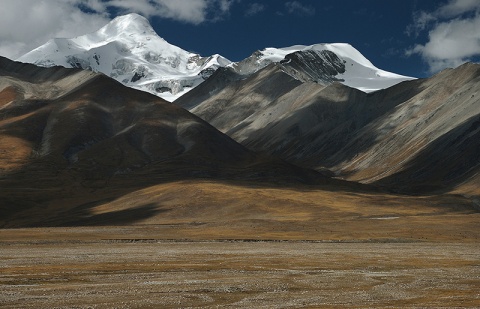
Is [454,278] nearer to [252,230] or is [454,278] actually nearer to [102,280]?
[102,280]

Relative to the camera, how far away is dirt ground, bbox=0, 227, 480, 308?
3591 centimetres

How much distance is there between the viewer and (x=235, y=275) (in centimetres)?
4931

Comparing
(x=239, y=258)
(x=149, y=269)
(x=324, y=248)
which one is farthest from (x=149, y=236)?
(x=149, y=269)

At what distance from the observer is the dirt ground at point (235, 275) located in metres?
35.9

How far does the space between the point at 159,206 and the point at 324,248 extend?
6967 cm

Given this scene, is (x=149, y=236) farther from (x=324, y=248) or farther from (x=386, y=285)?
(x=386, y=285)

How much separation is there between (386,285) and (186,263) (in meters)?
20.4

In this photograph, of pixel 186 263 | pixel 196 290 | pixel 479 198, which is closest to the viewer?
pixel 196 290

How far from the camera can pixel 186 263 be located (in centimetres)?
5766

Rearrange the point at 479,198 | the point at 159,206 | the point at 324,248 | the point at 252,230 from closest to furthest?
the point at 324,248 → the point at 252,230 → the point at 159,206 → the point at 479,198

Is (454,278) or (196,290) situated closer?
(196,290)

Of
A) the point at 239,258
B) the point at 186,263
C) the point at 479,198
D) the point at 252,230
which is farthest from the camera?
the point at 479,198

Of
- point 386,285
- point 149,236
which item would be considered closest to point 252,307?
point 386,285

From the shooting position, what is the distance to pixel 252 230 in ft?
362
